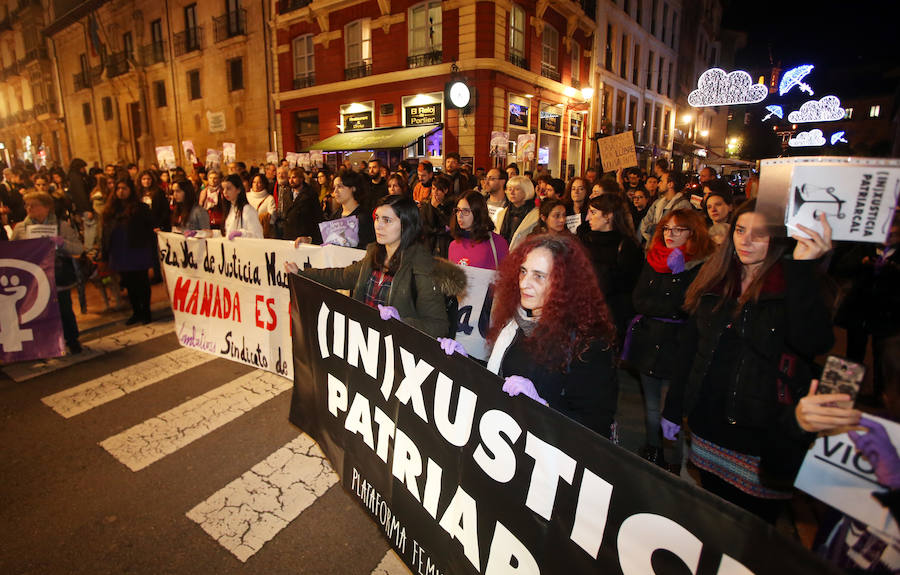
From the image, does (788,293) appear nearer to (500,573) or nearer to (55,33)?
(500,573)

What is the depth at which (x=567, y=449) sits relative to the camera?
1.49 m

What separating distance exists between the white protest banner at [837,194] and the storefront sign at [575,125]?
77.3 feet

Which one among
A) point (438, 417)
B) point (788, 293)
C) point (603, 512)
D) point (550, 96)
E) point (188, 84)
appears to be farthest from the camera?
point (188, 84)

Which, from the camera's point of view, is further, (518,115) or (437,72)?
(518,115)

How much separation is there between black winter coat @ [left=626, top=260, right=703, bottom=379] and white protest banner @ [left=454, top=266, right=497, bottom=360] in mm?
1313

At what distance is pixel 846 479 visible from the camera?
1251mm

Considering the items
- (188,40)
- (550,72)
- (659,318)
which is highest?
(188,40)

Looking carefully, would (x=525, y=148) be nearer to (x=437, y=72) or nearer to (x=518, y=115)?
(x=437, y=72)

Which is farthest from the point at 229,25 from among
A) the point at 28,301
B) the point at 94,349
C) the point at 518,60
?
the point at 28,301

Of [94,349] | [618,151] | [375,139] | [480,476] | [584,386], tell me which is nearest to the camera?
Answer: [480,476]

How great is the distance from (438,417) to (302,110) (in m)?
23.1

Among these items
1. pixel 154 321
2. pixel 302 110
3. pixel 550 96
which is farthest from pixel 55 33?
pixel 154 321

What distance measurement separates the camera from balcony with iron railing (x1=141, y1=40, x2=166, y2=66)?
26203 millimetres

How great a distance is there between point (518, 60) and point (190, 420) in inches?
736
